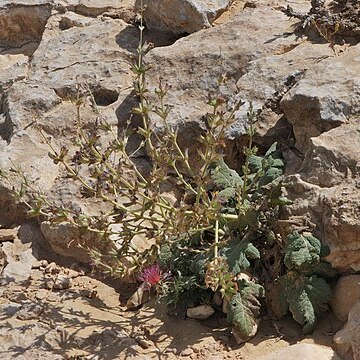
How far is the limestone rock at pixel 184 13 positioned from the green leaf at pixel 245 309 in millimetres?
2532

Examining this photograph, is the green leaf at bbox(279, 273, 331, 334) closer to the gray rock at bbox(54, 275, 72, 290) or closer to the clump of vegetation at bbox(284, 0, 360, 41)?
the gray rock at bbox(54, 275, 72, 290)

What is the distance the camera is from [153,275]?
420 cm

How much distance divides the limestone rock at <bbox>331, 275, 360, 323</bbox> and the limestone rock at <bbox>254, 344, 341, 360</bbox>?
0.92 ft

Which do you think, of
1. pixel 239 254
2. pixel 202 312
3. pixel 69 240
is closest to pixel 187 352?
pixel 202 312

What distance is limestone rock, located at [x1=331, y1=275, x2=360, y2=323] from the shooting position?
4.04m

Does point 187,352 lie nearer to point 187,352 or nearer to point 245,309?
point 187,352

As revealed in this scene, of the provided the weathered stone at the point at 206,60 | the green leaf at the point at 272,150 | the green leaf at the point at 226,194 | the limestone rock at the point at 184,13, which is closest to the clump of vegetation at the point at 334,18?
the weathered stone at the point at 206,60

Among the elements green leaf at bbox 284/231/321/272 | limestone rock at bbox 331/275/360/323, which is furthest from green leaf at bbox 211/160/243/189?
limestone rock at bbox 331/275/360/323

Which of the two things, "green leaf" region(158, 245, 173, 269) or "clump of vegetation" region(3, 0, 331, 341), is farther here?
"green leaf" region(158, 245, 173, 269)

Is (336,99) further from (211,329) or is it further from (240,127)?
(211,329)

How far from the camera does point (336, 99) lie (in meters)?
4.62

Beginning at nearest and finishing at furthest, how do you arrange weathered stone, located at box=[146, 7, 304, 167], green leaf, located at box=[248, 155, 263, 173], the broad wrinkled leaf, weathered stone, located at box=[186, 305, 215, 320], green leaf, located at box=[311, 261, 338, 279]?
green leaf, located at box=[311, 261, 338, 279] < weathered stone, located at box=[186, 305, 215, 320] < the broad wrinkled leaf < green leaf, located at box=[248, 155, 263, 173] < weathered stone, located at box=[146, 7, 304, 167]

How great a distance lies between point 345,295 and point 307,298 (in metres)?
0.20

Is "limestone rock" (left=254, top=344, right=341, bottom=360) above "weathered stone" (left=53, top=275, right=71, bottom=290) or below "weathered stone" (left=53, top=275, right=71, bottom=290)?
above
